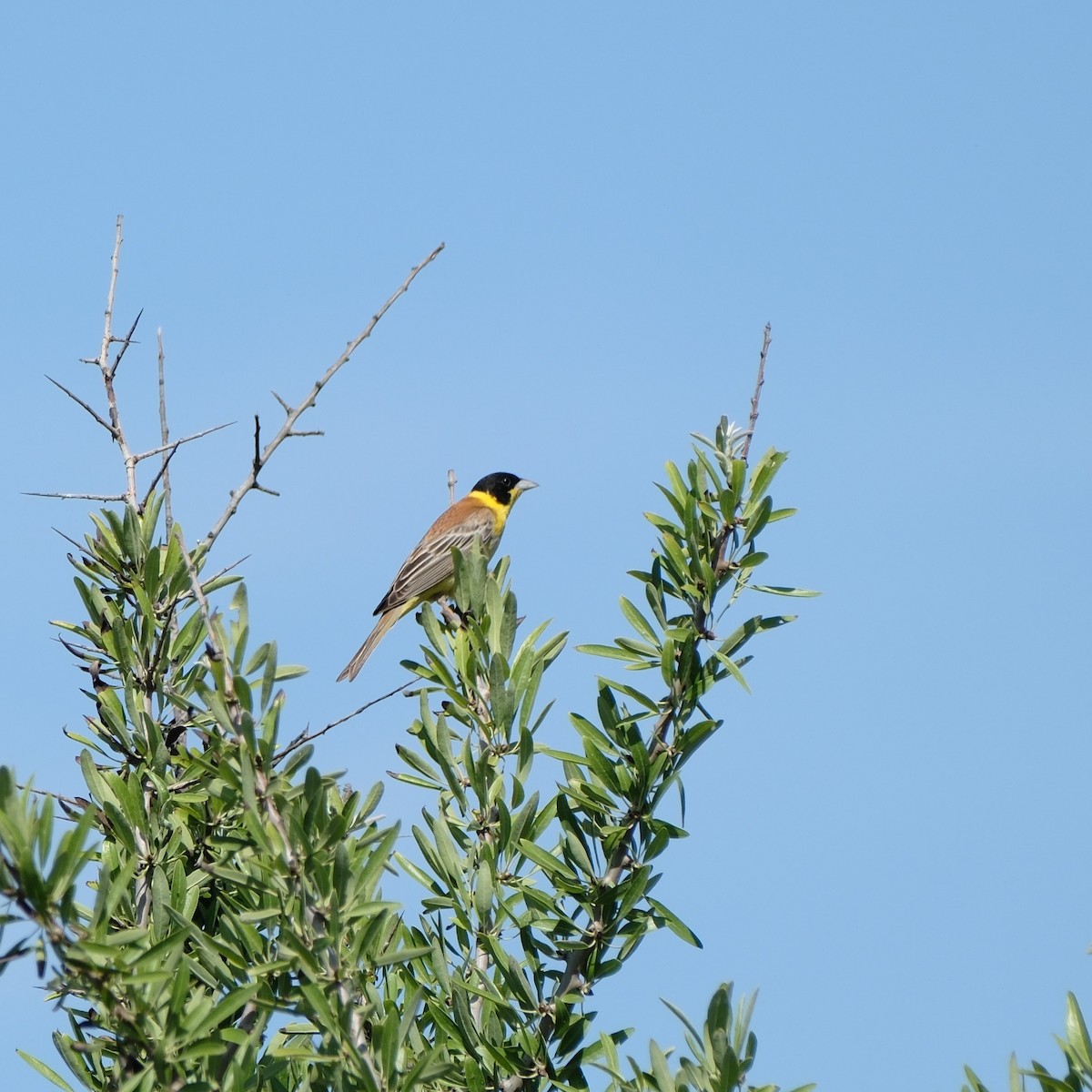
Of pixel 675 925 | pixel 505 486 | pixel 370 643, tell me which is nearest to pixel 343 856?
pixel 675 925

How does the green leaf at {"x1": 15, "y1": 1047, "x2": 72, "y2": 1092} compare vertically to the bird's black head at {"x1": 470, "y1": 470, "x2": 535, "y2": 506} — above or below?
below

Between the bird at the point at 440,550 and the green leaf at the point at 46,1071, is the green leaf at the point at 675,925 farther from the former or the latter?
the bird at the point at 440,550

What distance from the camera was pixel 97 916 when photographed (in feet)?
7.42

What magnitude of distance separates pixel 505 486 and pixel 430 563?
82.4 inches

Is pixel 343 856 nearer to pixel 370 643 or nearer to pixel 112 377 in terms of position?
pixel 112 377

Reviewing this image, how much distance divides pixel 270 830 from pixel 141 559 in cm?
171

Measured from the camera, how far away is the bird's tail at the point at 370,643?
9727mm

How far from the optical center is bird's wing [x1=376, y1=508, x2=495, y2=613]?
10141 millimetres

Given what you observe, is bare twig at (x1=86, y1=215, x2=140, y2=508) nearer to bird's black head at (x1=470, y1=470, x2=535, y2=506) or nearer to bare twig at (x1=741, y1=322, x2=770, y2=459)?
bare twig at (x1=741, y1=322, x2=770, y2=459)

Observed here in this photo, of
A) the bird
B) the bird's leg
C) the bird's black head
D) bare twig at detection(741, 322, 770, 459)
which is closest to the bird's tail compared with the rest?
the bird

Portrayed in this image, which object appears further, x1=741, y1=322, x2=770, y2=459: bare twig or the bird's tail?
the bird's tail

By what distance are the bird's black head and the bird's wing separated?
0.93m

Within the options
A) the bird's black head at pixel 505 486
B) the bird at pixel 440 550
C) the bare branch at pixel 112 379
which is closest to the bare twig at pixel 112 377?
the bare branch at pixel 112 379

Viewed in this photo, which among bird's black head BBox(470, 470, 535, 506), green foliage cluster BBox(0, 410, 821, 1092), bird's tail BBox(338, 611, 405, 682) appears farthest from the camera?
bird's black head BBox(470, 470, 535, 506)
